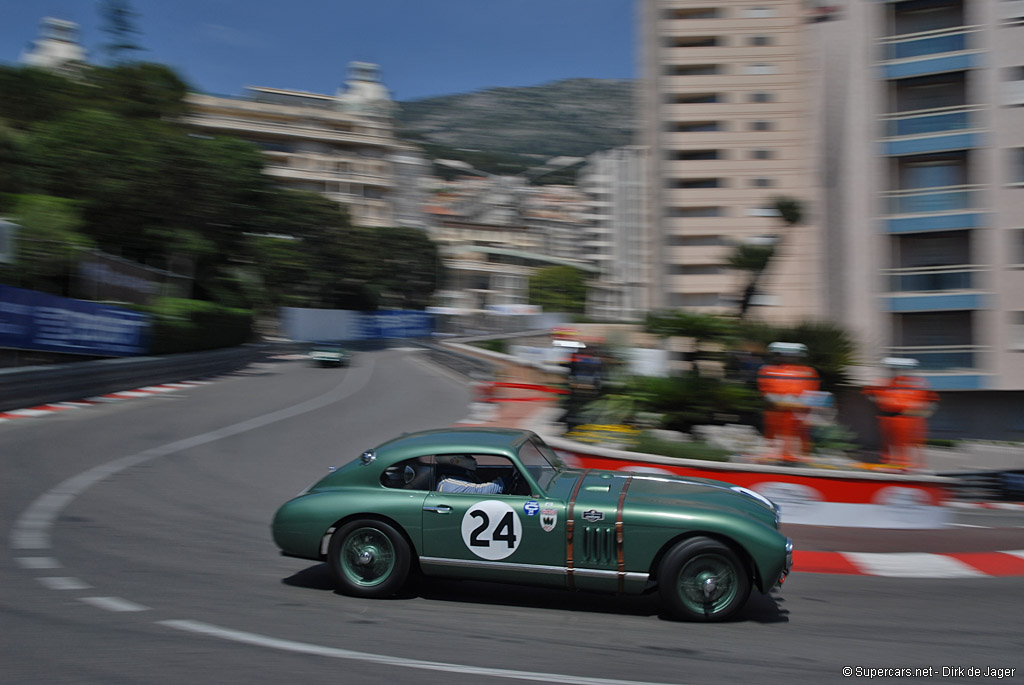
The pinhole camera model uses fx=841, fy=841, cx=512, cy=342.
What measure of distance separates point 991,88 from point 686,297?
1900 centimetres

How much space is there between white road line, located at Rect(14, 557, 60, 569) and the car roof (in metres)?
2.78

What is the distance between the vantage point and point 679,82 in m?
45.8

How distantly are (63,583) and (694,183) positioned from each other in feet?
138

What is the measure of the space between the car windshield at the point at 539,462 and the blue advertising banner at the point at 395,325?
6034cm

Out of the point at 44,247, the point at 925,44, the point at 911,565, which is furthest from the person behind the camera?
the point at 925,44

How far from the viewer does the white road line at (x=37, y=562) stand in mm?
6598

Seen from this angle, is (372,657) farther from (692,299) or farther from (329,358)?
(692,299)

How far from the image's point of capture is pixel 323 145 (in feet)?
306

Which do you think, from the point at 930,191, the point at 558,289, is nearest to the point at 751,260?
the point at 930,191

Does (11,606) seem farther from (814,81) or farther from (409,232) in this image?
(409,232)

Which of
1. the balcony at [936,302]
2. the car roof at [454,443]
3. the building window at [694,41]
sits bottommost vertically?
the car roof at [454,443]

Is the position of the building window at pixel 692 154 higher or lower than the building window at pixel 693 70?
lower

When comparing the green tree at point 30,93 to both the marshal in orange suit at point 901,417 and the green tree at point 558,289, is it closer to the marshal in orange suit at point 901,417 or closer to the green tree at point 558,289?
the marshal in orange suit at point 901,417

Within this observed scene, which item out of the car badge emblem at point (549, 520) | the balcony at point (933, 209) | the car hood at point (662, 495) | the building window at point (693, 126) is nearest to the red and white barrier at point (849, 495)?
the car hood at point (662, 495)
